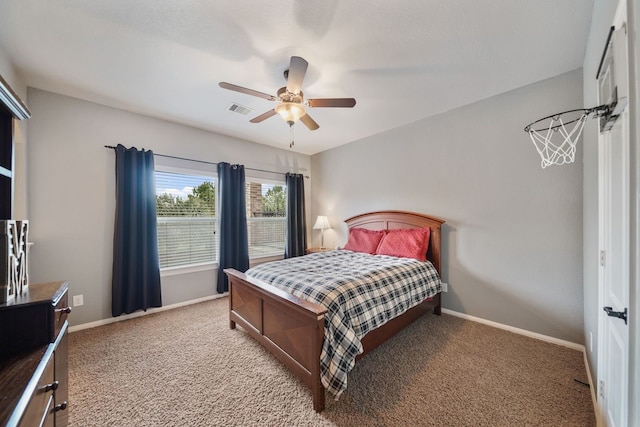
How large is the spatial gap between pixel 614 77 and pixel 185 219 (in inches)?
166

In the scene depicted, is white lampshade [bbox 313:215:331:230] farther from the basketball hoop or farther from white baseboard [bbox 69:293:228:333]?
the basketball hoop

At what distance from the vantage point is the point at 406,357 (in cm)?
220

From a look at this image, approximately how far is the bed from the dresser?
1.23 metres

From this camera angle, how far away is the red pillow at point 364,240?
3615 mm

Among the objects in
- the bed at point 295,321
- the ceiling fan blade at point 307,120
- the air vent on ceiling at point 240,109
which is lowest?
the bed at point 295,321

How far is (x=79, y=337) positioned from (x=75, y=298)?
0.43m

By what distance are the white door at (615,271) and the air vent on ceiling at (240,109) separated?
309 cm

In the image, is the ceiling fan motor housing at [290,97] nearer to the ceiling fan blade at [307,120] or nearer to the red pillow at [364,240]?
the ceiling fan blade at [307,120]

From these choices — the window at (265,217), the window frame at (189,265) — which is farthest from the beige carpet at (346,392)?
the window at (265,217)

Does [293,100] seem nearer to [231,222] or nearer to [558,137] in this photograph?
[231,222]

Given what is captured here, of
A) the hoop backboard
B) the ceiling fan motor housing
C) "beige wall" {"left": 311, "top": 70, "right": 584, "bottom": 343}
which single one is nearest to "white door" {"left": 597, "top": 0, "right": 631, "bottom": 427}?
the hoop backboard

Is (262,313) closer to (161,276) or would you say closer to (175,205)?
(161,276)

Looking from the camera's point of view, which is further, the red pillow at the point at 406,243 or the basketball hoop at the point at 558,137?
the red pillow at the point at 406,243

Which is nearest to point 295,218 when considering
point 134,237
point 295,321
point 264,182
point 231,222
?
point 264,182
